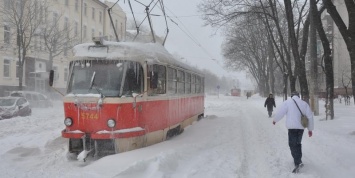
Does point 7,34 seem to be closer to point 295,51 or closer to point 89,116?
point 295,51

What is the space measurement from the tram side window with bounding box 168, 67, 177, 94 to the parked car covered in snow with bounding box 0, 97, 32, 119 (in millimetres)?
12843

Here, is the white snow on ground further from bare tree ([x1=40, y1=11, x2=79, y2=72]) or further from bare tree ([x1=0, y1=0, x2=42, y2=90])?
bare tree ([x1=40, y1=11, x2=79, y2=72])

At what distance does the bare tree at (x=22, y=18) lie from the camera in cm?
3259

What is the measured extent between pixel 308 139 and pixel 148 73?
5.72 metres

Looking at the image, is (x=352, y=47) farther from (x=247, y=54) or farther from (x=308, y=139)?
(x=247, y=54)

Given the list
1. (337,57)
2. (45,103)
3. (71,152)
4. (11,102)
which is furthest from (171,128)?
(337,57)

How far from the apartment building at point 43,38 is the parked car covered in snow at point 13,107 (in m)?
6.41

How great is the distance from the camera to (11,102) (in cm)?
2367

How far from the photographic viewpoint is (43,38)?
38719 mm

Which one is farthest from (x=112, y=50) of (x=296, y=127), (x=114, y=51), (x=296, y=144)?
(x=296, y=144)

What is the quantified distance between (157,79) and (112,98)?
1.38 metres

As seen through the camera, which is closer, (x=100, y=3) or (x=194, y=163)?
(x=194, y=163)

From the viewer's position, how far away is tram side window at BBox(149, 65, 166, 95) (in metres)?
10.4

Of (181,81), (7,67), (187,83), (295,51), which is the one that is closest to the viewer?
(181,81)
